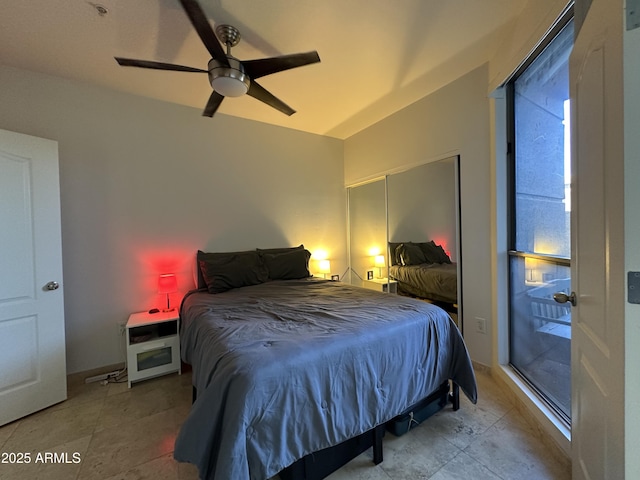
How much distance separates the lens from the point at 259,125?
338 cm

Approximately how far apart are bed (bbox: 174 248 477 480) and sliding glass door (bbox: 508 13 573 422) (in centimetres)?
54

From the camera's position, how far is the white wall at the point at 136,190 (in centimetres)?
236

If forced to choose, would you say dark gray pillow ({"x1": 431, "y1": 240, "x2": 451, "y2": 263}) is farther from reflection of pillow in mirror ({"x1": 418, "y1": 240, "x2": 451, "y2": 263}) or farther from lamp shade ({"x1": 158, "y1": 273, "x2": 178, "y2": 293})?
lamp shade ({"x1": 158, "y1": 273, "x2": 178, "y2": 293})

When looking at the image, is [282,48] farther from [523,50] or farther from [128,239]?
[128,239]

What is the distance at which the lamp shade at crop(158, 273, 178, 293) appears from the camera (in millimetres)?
2609

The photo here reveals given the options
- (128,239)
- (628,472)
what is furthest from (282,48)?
(628,472)

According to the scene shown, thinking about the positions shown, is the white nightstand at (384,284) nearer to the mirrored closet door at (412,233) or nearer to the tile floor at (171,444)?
the mirrored closet door at (412,233)

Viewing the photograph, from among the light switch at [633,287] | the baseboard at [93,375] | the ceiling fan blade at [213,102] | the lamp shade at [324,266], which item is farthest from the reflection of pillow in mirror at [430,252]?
the baseboard at [93,375]

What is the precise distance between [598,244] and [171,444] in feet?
7.72

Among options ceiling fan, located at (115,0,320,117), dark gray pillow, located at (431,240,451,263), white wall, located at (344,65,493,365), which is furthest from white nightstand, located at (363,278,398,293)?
ceiling fan, located at (115,0,320,117)

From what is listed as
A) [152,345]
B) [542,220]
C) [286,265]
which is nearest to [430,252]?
[542,220]

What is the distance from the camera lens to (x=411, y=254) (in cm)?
325

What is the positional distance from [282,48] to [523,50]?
64.6 inches

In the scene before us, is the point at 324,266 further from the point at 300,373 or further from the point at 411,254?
the point at 300,373
